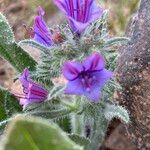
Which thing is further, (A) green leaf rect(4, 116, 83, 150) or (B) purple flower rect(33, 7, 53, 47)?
(B) purple flower rect(33, 7, 53, 47)

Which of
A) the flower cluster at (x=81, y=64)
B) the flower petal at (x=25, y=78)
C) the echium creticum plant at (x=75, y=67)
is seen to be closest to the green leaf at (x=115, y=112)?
the echium creticum plant at (x=75, y=67)

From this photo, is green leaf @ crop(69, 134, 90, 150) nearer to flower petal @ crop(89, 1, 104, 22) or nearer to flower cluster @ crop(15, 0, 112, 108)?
flower cluster @ crop(15, 0, 112, 108)

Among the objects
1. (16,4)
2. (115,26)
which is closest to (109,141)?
(115,26)

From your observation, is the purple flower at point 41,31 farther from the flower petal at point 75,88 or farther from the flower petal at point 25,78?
the flower petal at point 75,88

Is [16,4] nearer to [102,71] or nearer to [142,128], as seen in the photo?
[142,128]

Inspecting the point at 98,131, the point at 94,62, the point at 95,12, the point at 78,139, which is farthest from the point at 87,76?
the point at 98,131

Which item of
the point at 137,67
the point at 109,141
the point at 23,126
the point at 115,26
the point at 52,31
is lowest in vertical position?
the point at 109,141

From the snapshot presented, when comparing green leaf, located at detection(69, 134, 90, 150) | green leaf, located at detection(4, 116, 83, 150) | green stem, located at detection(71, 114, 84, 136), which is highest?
green leaf, located at detection(4, 116, 83, 150)

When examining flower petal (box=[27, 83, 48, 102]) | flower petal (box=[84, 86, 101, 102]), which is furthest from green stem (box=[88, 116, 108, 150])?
flower petal (box=[84, 86, 101, 102])
